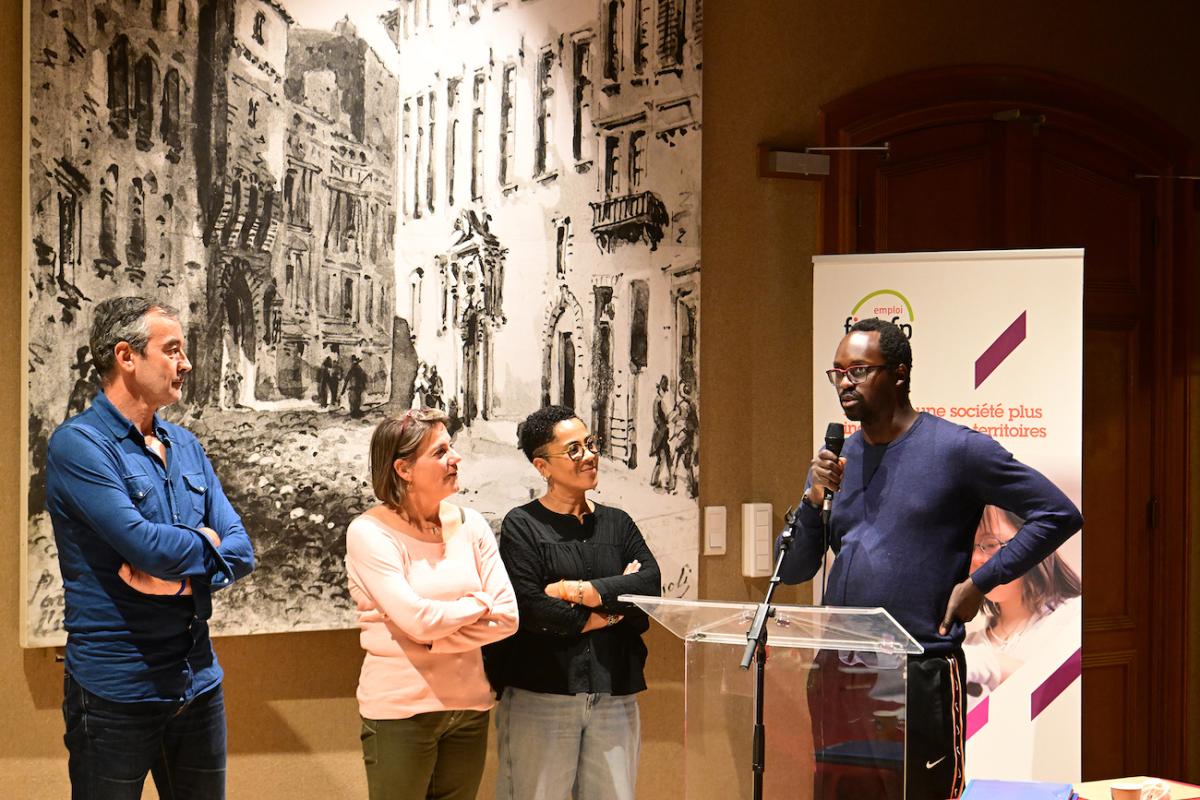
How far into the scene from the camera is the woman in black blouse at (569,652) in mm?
3709

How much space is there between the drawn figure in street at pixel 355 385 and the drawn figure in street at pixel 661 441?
1.07 meters

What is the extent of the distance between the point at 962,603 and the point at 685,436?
151 cm

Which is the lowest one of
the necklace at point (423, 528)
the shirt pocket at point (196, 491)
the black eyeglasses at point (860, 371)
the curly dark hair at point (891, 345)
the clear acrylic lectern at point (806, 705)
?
the clear acrylic lectern at point (806, 705)

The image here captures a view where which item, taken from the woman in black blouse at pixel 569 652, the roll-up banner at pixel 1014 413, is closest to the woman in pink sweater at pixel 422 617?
the woman in black blouse at pixel 569 652

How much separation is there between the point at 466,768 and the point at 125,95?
87.8 inches

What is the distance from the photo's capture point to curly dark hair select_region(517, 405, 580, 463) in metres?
3.95

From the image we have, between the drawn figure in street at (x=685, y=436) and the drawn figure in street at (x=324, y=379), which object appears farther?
the drawn figure in street at (x=685, y=436)

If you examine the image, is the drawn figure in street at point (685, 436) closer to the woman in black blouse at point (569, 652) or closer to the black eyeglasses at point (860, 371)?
the woman in black blouse at point (569, 652)

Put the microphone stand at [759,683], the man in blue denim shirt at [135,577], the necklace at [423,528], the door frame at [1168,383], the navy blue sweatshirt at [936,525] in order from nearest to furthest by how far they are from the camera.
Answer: the microphone stand at [759,683] < the man in blue denim shirt at [135,577] < the navy blue sweatshirt at [936,525] < the necklace at [423,528] < the door frame at [1168,383]

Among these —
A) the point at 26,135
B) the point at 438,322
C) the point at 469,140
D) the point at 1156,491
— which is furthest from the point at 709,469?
the point at 26,135

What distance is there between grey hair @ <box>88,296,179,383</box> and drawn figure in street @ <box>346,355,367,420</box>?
84 cm

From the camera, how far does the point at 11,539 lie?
376 cm

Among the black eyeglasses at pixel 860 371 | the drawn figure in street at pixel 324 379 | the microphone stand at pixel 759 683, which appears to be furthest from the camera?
the drawn figure in street at pixel 324 379

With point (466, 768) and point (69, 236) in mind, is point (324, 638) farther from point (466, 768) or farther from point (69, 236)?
point (69, 236)
